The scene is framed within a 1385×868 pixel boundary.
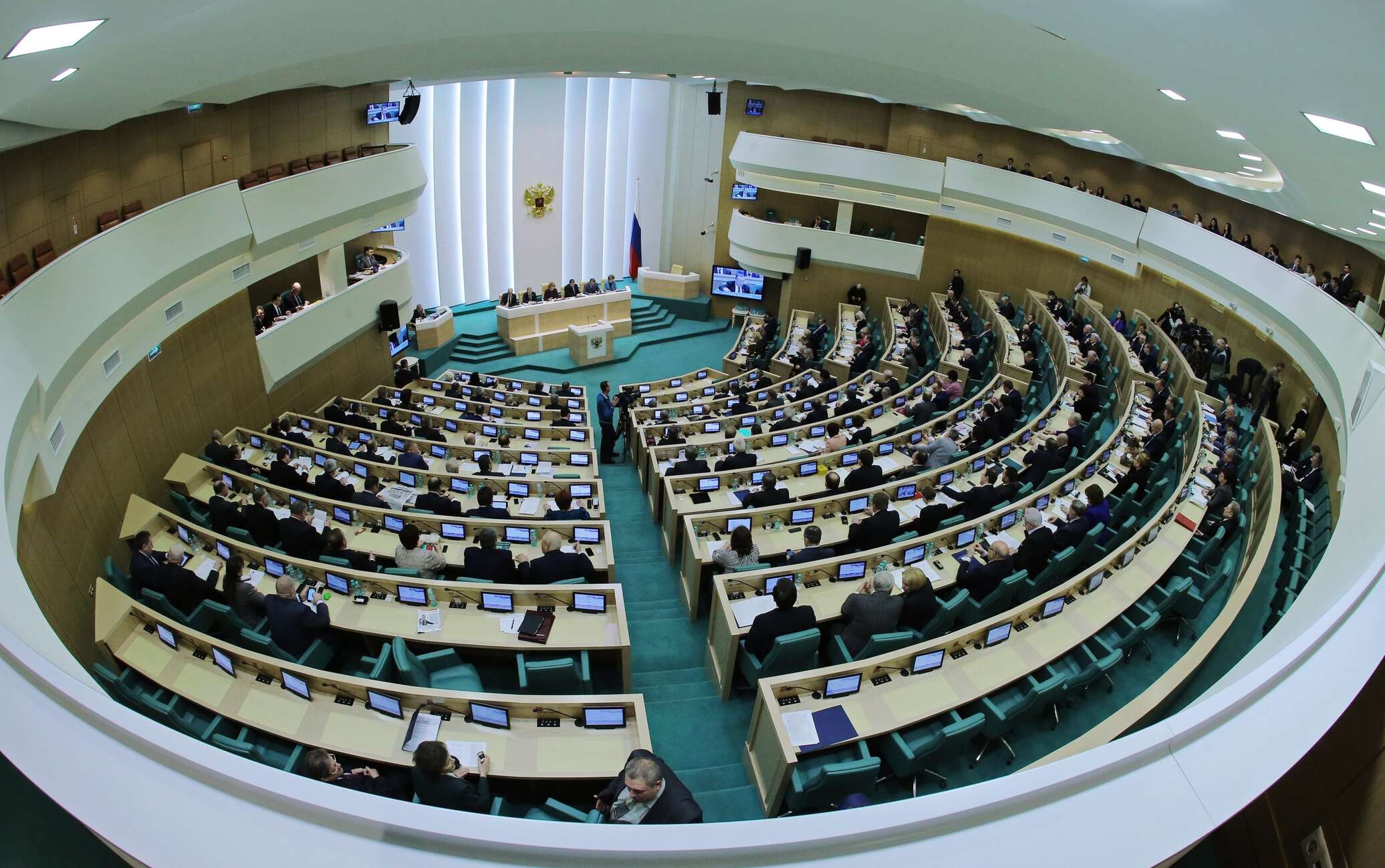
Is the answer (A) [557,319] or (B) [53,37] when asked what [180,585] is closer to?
(B) [53,37]

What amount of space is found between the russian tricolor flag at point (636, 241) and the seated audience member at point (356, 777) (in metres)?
19.8

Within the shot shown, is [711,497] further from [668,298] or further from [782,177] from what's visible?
[668,298]

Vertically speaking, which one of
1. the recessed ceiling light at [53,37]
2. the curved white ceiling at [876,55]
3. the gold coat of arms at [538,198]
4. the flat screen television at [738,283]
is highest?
the curved white ceiling at [876,55]

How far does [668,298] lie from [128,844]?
20.6 metres

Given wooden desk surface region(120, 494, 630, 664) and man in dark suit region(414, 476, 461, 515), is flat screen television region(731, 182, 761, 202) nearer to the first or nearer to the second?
man in dark suit region(414, 476, 461, 515)

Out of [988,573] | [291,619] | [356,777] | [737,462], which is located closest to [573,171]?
[737,462]

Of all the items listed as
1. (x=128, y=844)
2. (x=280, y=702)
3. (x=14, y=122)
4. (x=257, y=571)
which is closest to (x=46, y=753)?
(x=128, y=844)

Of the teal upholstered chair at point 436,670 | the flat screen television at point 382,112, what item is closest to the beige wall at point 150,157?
the flat screen television at point 382,112

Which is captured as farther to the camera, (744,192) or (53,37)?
(744,192)

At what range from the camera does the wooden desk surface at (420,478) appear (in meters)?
9.04

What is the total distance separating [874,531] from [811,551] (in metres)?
0.89

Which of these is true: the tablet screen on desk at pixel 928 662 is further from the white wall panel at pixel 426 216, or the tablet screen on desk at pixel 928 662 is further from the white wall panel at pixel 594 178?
the white wall panel at pixel 594 178

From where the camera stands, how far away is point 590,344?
18.1 meters

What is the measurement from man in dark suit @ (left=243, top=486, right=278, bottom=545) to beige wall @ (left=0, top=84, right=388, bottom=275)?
303cm
